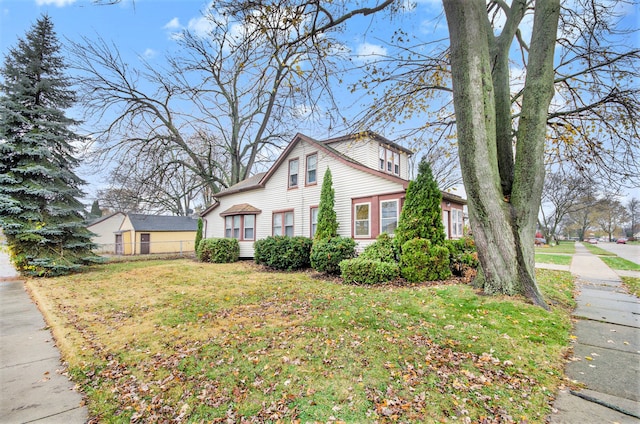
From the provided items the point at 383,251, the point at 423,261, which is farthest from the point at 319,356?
the point at 383,251

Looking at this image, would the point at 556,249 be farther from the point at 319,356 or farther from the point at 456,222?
the point at 319,356

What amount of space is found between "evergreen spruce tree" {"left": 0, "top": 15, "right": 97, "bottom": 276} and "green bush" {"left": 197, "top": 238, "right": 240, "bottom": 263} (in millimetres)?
5530

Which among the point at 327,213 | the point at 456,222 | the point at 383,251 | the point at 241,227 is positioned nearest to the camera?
the point at 383,251

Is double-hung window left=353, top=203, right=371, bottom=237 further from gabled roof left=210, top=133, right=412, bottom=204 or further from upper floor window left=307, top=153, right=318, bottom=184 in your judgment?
upper floor window left=307, top=153, right=318, bottom=184

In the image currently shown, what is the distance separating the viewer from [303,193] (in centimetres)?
1416

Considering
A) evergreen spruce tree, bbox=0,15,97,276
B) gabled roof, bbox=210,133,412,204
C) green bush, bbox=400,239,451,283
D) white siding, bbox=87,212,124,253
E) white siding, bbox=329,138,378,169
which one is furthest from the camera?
white siding, bbox=87,212,124,253

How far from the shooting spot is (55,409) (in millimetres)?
2869

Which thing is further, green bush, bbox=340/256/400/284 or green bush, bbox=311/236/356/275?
green bush, bbox=311/236/356/275

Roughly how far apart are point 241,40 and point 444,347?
19.6 feet

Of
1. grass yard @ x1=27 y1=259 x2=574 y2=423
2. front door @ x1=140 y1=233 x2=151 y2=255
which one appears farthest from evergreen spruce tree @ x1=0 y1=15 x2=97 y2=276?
front door @ x1=140 y1=233 x2=151 y2=255

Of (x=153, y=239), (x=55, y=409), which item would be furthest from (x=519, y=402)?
(x=153, y=239)

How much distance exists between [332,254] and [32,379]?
26.0 ft

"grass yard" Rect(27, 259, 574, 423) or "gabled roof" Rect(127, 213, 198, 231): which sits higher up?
"gabled roof" Rect(127, 213, 198, 231)

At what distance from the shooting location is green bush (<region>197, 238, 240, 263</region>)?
1579 cm
